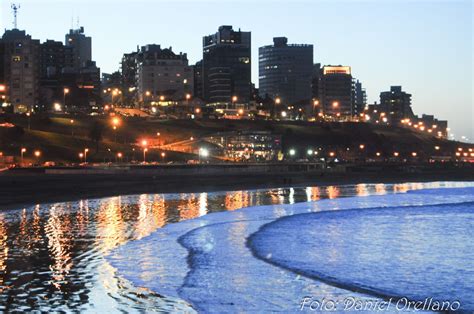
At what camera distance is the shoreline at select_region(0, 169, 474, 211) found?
67.1 meters

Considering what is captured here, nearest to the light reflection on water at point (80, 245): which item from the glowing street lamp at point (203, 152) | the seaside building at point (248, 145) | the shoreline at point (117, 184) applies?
the shoreline at point (117, 184)

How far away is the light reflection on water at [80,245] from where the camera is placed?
70.7 ft

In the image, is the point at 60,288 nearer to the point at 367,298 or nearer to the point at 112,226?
the point at 367,298

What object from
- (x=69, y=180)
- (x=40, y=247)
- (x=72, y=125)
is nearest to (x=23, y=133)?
(x=72, y=125)

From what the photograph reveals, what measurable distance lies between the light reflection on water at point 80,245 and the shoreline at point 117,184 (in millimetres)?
5386

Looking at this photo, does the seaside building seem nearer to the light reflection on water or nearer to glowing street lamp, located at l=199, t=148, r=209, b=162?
glowing street lamp, located at l=199, t=148, r=209, b=162

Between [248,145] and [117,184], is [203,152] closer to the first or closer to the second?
[248,145]

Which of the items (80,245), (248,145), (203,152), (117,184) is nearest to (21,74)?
(203,152)

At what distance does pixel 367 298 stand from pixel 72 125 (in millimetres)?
142026

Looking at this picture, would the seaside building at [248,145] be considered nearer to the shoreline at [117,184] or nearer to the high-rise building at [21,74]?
the shoreline at [117,184]

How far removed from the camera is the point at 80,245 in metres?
33.2

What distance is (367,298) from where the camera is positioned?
22.4 meters

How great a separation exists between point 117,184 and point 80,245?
52452mm

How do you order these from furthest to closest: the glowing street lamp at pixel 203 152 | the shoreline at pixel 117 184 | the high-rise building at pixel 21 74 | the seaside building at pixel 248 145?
the high-rise building at pixel 21 74 → the seaside building at pixel 248 145 → the glowing street lamp at pixel 203 152 → the shoreline at pixel 117 184
